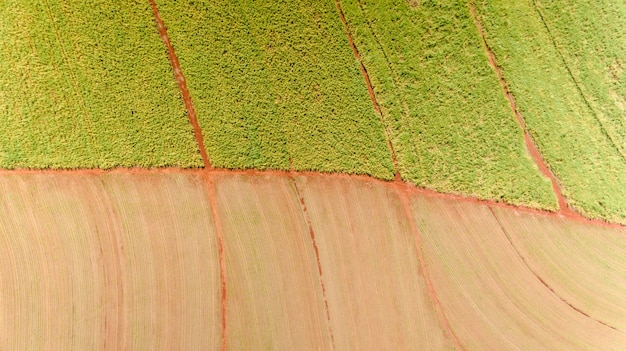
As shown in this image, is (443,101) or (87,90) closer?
(87,90)

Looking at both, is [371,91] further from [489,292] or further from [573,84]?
[489,292]

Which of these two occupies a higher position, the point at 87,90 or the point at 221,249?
the point at 87,90

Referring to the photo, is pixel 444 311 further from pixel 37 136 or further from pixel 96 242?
pixel 37 136

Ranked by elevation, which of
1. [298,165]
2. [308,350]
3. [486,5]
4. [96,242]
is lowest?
[308,350]

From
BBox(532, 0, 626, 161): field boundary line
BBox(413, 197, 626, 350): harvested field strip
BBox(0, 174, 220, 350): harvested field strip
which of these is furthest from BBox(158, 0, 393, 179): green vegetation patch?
BBox(532, 0, 626, 161): field boundary line

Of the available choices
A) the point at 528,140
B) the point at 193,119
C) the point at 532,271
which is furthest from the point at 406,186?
the point at 193,119

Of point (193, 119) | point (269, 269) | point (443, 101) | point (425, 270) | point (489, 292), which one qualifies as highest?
point (193, 119)

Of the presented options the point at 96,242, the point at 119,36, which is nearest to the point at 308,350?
the point at 96,242
